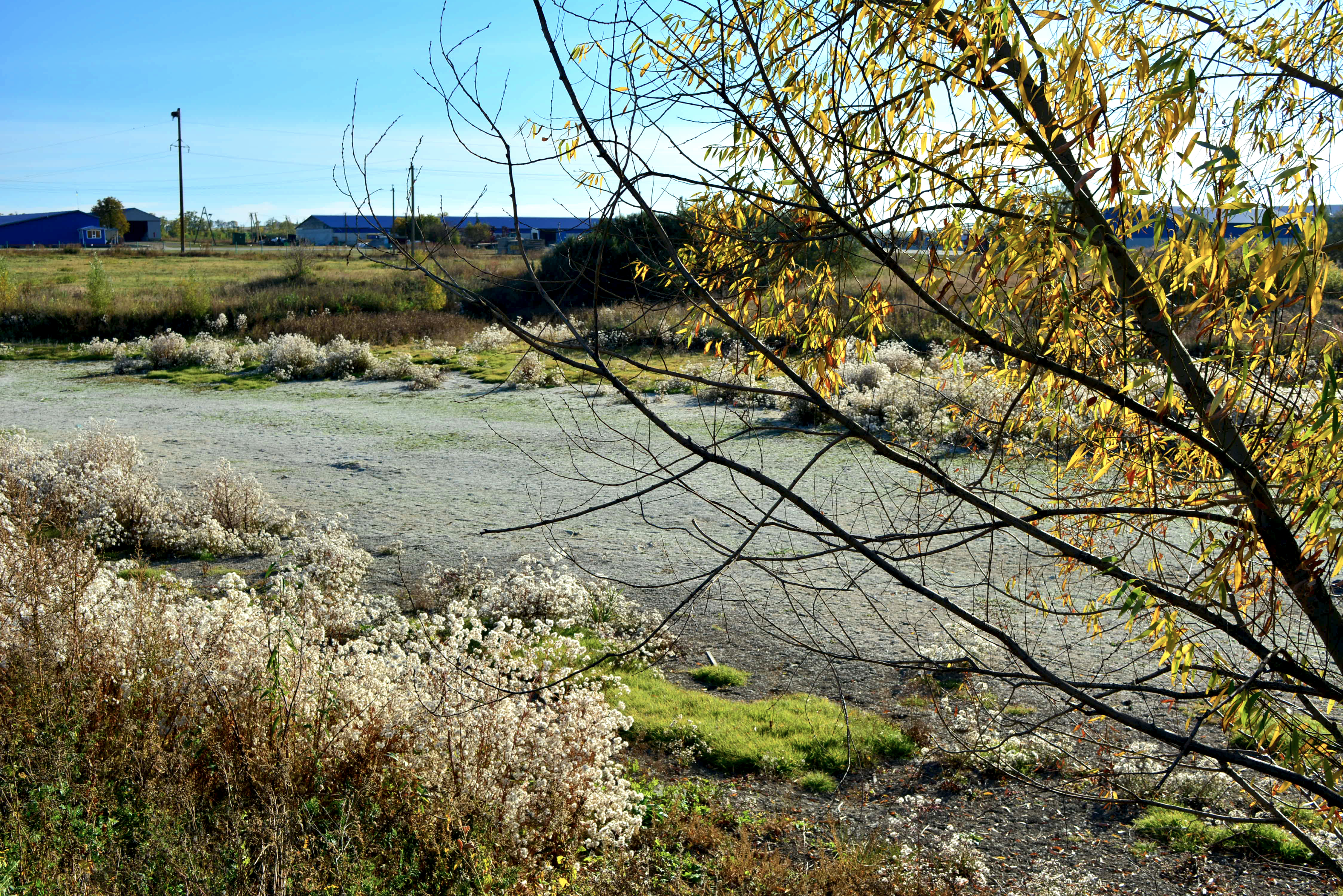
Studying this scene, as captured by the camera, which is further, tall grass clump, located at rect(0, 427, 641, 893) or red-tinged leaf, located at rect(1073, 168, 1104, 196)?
tall grass clump, located at rect(0, 427, 641, 893)

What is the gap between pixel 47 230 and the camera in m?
84.4

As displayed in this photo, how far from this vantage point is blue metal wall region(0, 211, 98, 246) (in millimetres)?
82875

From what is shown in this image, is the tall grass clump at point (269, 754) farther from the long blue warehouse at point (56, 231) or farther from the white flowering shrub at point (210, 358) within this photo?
the long blue warehouse at point (56, 231)

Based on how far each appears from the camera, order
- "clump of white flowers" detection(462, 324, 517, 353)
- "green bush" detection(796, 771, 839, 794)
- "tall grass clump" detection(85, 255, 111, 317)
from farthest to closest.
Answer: "tall grass clump" detection(85, 255, 111, 317) → "clump of white flowers" detection(462, 324, 517, 353) → "green bush" detection(796, 771, 839, 794)

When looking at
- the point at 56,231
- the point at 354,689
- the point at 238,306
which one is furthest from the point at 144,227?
the point at 354,689

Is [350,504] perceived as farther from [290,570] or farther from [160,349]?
[160,349]

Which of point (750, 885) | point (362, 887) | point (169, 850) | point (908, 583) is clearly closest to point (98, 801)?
point (169, 850)

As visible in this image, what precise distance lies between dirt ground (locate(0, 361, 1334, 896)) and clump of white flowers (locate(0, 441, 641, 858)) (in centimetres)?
87

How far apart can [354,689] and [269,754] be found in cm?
45

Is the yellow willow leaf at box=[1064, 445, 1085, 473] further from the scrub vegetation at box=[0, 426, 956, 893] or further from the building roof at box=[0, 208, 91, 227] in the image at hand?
the building roof at box=[0, 208, 91, 227]

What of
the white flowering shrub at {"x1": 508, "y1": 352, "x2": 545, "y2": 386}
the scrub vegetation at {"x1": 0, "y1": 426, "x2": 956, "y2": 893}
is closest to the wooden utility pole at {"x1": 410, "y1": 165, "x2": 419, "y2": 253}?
the scrub vegetation at {"x1": 0, "y1": 426, "x2": 956, "y2": 893}

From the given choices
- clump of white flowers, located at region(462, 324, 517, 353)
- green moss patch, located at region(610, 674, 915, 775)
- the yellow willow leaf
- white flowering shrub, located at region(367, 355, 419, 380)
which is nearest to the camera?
the yellow willow leaf

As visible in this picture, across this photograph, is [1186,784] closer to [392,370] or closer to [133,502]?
[133,502]

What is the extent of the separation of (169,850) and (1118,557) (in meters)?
3.22
